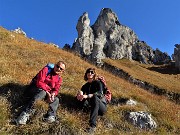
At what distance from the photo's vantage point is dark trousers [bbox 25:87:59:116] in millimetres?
11930

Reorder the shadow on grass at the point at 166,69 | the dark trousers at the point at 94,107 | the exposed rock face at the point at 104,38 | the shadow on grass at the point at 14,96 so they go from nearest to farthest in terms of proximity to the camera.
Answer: the dark trousers at the point at 94,107 < the shadow on grass at the point at 14,96 < the shadow on grass at the point at 166,69 < the exposed rock face at the point at 104,38

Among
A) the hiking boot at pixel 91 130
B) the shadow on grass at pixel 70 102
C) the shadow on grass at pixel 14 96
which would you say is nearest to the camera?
the hiking boot at pixel 91 130

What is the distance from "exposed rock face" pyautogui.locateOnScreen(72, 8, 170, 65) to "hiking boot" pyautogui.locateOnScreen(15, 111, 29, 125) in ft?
359

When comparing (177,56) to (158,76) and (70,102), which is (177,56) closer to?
(158,76)

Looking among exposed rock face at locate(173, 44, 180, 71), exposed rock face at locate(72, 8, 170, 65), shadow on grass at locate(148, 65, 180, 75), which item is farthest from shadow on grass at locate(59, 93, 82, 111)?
exposed rock face at locate(72, 8, 170, 65)

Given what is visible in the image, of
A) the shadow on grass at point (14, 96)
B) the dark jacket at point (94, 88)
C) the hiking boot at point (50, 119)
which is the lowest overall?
Result: the hiking boot at point (50, 119)

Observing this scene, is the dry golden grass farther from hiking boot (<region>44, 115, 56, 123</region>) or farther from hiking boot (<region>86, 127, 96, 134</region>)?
hiking boot (<region>44, 115, 56, 123</region>)

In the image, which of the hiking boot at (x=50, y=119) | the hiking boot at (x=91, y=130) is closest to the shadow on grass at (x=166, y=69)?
the hiking boot at (x=91, y=130)

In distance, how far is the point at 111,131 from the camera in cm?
1279

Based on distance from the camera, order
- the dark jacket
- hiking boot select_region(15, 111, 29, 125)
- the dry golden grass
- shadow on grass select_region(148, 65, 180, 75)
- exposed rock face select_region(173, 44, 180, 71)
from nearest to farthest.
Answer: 1. hiking boot select_region(15, 111, 29, 125)
2. the dark jacket
3. the dry golden grass
4. shadow on grass select_region(148, 65, 180, 75)
5. exposed rock face select_region(173, 44, 180, 71)

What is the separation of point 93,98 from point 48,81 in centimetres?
189

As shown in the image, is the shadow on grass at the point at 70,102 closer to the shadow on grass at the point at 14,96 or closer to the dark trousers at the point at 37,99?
the dark trousers at the point at 37,99

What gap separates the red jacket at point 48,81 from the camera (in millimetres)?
12609

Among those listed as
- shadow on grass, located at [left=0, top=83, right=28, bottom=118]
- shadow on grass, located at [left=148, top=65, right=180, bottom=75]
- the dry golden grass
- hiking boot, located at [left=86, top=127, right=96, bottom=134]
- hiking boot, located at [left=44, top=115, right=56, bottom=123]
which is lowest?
hiking boot, located at [left=86, top=127, right=96, bottom=134]
